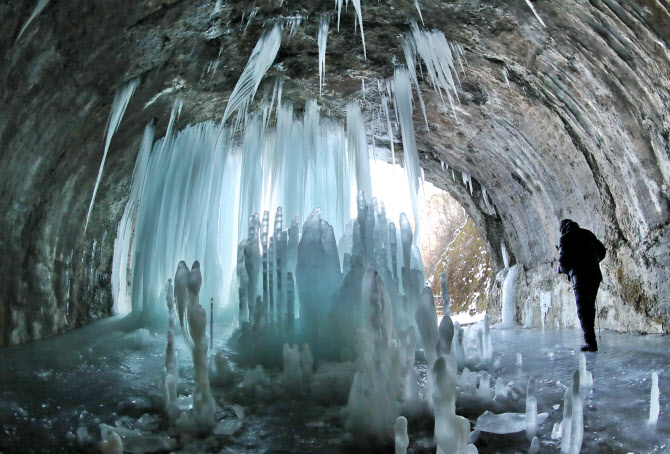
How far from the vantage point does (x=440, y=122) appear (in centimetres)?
774

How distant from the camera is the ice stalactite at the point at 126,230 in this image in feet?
22.2

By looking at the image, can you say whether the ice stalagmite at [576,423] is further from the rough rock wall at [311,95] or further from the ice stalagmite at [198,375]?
the rough rock wall at [311,95]

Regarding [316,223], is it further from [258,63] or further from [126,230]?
[126,230]

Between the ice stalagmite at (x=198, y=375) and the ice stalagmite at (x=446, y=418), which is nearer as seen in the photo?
the ice stalagmite at (x=446, y=418)

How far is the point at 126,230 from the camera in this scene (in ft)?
26.6

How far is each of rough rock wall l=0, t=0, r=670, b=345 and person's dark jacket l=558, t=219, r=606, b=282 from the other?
74 cm

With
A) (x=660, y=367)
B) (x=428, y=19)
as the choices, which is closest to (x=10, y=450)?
(x=660, y=367)

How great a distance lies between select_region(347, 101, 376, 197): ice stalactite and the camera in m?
7.62

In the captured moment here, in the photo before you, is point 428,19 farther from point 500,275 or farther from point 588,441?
point 500,275

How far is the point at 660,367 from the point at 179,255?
20.5 feet

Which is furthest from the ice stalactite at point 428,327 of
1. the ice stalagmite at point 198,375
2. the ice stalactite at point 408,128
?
the ice stalactite at point 408,128

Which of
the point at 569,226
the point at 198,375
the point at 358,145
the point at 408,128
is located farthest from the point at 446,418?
the point at 358,145

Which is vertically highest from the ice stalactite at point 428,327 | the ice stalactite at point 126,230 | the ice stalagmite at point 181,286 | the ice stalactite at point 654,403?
the ice stalactite at point 126,230

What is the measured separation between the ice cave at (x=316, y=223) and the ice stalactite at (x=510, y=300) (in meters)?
0.63
